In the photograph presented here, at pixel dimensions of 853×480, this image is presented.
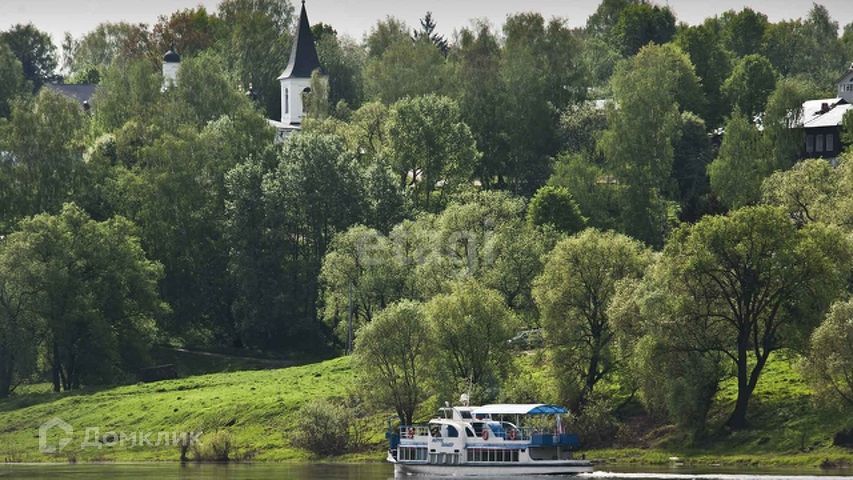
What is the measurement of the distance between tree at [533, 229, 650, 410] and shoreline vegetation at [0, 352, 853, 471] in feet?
7.71

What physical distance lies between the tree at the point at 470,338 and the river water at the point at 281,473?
7.51 metres

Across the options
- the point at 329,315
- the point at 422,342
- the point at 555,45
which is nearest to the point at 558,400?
the point at 422,342

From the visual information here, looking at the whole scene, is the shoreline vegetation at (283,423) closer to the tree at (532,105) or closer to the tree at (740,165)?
the tree at (740,165)

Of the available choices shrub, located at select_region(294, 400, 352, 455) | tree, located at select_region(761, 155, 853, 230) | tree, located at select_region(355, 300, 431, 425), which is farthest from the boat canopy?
tree, located at select_region(761, 155, 853, 230)

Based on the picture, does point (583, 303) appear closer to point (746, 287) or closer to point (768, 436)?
point (746, 287)

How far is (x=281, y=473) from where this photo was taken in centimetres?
10669

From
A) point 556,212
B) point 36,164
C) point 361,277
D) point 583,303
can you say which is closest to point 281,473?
point 583,303

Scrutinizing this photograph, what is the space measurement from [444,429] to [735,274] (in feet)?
61.9

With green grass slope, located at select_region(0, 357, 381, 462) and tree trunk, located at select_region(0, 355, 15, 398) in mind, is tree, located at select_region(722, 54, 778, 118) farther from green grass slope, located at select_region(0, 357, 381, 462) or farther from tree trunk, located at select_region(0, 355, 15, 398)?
tree trunk, located at select_region(0, 355, 15, 398)

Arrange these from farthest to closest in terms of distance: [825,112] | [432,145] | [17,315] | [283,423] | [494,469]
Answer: [432,145], [825,112], [17,315], [283,423], [494,469]

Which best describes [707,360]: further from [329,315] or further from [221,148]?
[221,148]

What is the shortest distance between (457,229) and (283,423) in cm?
2809


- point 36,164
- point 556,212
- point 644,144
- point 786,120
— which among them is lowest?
point 556,212

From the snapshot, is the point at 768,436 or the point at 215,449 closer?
the point at 768,436
